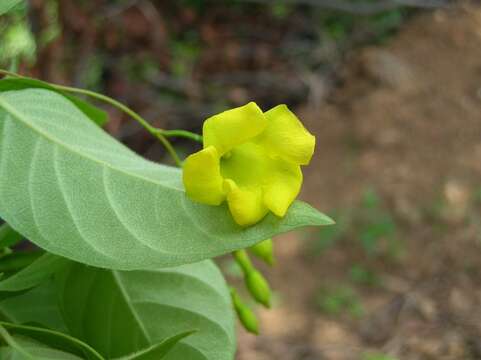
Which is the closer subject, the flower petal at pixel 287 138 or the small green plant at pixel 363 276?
the flower petal at pixel 287 138

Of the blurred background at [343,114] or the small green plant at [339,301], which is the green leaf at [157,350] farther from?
the small green plant at [339,301]

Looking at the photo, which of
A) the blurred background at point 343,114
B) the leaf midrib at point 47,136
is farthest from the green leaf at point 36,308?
the blurred background at point 343,114

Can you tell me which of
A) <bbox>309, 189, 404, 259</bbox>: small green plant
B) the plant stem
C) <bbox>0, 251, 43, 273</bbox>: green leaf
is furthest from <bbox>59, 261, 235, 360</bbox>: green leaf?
<bbox>309, 189, 404, 259</bbox>: small green plant

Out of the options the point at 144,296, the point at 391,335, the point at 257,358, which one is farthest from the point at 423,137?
the point at 144,296

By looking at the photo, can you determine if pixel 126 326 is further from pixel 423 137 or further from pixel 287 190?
pixel 423 137

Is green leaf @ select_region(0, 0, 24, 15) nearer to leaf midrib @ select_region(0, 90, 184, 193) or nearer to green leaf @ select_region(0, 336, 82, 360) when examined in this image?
leaf midrib @ select_region(0, 90, 184, 193)

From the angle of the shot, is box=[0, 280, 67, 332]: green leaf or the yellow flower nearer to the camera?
the yellow flower
